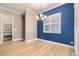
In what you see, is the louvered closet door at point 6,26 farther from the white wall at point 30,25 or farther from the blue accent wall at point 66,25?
the blue accent wall at point 66,25

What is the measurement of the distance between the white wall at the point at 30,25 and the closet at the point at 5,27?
116 centimetres

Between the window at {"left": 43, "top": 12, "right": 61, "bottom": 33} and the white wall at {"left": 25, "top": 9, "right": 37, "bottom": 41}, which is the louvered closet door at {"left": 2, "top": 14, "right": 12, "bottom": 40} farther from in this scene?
the window at {"left": 43, "top": 12, "right": 61, "bottom": 33}

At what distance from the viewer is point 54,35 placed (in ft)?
17.1

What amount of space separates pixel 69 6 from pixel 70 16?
0.49 meters

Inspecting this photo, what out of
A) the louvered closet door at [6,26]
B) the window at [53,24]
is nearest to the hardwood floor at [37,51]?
the window at [53,24]

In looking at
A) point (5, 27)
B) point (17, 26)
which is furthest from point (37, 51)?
point (17, 26)

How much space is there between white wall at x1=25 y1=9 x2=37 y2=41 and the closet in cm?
116

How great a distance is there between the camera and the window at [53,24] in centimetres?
496

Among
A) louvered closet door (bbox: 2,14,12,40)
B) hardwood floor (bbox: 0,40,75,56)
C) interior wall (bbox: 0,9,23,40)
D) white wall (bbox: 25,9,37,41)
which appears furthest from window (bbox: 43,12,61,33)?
louvered closet door (bbox: 2,14,12,40)

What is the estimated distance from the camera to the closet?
5.46 m

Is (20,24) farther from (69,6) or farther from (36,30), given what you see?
(69,6)

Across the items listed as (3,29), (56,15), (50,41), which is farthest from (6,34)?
(56,15)

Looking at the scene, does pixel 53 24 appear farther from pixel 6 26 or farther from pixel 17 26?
A: pixel 6 26

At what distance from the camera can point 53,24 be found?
542 centimetres
